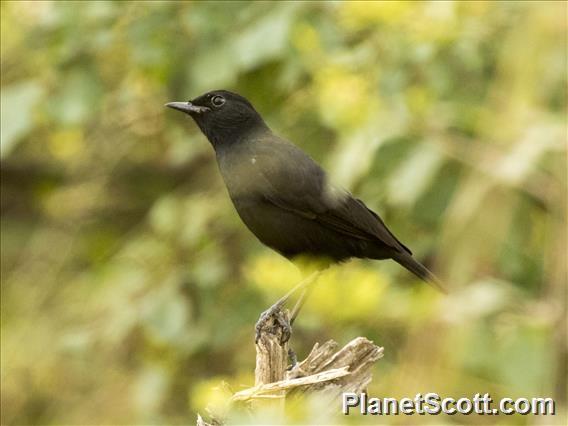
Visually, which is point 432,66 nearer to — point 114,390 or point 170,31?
point 170,31

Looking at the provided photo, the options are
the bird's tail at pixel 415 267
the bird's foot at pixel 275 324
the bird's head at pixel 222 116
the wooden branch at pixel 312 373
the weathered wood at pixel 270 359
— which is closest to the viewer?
the wooden branch at pixel 312 373

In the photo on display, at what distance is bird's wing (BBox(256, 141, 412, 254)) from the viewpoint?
14.8ft

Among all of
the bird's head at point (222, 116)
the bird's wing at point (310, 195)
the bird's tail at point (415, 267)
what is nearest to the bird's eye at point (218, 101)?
the bird's head at point (222, 116)

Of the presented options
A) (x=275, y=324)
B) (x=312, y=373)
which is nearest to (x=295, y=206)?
(x=275, y=324)

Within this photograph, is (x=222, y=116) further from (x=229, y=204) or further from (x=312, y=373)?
(x=229, y=204)

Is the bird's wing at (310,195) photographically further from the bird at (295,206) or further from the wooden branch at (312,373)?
the wooden branch at (312,373)

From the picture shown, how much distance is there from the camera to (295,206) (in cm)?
455

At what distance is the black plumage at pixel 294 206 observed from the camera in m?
4.48

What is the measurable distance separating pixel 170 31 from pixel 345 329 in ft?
5.32

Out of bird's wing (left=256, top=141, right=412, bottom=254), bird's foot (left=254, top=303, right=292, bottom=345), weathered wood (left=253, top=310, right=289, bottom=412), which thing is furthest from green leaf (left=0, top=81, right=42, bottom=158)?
weathered wood (left=253, top=310, right=289, bottom=412)

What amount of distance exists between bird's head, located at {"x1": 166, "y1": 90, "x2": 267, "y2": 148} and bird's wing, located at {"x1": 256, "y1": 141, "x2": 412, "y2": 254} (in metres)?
0.25

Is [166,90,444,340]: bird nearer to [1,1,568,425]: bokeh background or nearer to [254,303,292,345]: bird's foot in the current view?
[1,1,568,425]: bokeh background

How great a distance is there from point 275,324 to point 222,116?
1071 mm

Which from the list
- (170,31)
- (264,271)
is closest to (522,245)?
(264,271)
